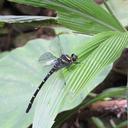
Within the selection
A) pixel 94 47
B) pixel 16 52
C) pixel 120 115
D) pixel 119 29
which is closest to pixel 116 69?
pixel 120 115

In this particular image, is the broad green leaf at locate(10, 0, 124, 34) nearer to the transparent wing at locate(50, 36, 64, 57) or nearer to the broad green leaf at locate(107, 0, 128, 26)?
the transparent wing at locate(50, 36, 64, 57)

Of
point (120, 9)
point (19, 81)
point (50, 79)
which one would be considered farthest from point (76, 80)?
point (120, 9)

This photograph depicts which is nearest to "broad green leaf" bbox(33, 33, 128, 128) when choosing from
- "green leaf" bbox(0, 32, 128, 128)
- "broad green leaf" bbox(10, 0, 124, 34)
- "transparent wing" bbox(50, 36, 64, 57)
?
"green leaf" bbox(0, 32, 128, 128)

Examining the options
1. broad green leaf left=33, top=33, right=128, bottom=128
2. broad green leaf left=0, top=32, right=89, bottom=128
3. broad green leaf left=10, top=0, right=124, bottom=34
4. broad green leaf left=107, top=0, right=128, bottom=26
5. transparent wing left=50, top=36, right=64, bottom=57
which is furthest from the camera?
broad green leaf left=107, top=0, right=128, bottom=26

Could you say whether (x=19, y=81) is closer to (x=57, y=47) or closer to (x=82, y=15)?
(x=57, y=47)

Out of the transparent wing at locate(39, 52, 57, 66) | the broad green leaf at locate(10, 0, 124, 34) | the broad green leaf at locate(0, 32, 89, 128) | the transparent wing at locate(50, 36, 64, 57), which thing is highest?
the broad green leaf at locate(10, 0, 124, 34)

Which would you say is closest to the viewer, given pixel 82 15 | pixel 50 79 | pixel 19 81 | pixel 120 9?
pixel 50 79

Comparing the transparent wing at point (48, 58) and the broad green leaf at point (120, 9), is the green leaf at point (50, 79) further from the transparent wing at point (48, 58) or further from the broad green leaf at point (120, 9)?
the broad green leaf at point (120, 9)

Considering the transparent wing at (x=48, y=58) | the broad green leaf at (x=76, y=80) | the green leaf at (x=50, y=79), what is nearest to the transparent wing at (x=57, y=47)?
the green leaf at (x=50, y=79)
